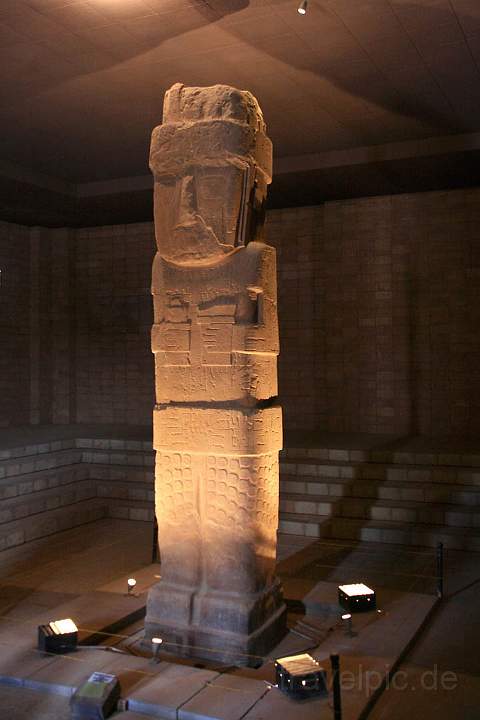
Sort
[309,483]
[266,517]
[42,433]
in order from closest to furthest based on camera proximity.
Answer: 1. [266,517]
2. [309,483]
3. [42,433]

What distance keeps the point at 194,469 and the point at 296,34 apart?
4.13 meters

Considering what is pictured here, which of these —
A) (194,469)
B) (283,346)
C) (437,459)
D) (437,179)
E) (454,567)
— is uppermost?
(437,179)

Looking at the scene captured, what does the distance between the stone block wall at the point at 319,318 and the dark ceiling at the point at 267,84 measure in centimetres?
91

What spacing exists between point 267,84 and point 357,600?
5.34 metres

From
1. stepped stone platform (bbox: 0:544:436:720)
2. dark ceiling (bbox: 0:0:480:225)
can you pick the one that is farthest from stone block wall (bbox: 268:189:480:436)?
stepped stone platform (bbox: 0:544:436:720)

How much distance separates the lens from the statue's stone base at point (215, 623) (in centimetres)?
500

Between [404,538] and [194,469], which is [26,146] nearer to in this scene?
[194,469]

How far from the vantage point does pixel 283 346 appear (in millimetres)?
12812

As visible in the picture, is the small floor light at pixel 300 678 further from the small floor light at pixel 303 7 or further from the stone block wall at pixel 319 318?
the stone block wall at pixel 319 318

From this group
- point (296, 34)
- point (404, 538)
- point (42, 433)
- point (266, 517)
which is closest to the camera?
point (266, 517)

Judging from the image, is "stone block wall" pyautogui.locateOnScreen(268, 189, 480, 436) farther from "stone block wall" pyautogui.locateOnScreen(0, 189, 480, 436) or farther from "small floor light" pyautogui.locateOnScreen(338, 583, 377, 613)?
"small floor light" pyautogui.locateOnScreen(338, 583, 377, 613)

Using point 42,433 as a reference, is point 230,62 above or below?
above

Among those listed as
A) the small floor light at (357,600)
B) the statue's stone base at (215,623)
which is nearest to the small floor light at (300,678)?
the statue's stone base at (215,623)

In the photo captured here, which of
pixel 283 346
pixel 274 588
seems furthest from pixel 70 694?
pixel 283 346
